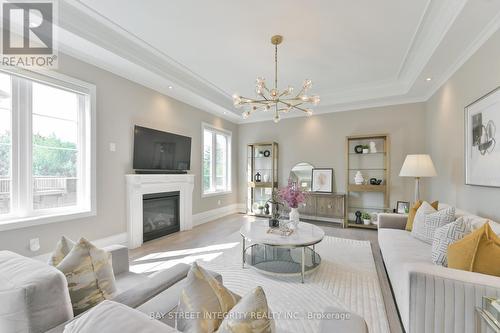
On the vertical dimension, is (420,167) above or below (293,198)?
above

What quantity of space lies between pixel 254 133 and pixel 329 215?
118 inches

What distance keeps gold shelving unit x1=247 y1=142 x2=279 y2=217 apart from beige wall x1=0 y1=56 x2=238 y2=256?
2.63m

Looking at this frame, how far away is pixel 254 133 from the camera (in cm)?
641

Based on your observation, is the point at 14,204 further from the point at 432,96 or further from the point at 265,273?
the point at 432,96

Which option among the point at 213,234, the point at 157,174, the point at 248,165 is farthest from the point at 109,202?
the point at 248,165

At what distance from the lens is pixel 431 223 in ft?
8.13

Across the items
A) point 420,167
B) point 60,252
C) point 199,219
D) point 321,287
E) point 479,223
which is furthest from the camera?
point 199,219

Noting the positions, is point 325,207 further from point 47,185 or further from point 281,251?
point 47,185

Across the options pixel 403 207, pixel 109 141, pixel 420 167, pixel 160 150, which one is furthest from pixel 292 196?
pixel 109 141

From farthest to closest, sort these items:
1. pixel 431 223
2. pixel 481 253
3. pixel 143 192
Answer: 1. pixel 143 192
2. pixel 431 223
3. pixel 481 253

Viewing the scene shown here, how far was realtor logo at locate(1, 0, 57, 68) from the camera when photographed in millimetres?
2211

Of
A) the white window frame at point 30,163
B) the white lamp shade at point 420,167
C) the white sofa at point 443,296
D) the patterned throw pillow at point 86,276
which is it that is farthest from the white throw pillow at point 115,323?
the white lamp shade at point 420,167

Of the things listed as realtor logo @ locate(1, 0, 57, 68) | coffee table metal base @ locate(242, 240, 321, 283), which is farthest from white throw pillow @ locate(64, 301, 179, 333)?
realtor logo @ locate(1, 0, 57, 68)

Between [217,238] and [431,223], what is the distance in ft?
10.3
